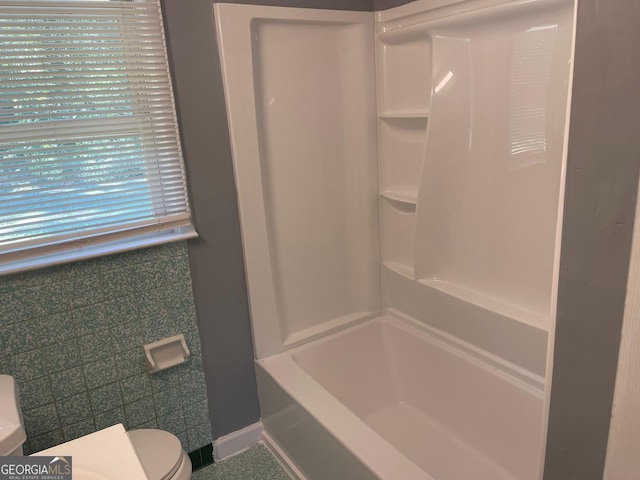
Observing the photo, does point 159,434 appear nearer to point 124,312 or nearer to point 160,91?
point 124,312

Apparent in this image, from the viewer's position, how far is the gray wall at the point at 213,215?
178 cm

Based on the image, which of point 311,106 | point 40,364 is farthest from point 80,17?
point 40,364

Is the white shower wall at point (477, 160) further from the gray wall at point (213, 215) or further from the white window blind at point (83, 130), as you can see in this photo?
the white window blind at point (83, 130)

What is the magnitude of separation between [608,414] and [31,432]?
1877 millimetres

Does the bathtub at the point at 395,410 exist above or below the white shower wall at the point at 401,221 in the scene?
below

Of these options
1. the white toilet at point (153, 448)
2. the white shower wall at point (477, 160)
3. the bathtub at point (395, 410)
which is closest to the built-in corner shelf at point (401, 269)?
the white shower wall at point (477, 160)

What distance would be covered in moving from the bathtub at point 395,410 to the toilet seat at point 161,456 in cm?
46

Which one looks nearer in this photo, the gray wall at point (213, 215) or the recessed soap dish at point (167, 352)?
the gray wall at point (213, 215)

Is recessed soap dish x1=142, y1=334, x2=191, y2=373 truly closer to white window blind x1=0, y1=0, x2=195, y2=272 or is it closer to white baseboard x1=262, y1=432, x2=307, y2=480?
white window blind x1=0, y1=0, x2=195, y2=272

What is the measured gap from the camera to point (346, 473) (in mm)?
1639

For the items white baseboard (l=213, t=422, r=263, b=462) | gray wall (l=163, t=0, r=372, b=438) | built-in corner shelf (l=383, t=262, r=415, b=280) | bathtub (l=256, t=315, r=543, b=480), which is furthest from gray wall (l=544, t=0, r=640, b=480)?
white baseboard (l=213, t=422, r=263, b=462)

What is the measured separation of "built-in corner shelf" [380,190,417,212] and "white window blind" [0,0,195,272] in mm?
980

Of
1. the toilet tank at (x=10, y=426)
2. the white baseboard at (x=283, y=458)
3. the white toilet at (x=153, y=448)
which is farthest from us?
the white baseboard at (x=283, y=458)

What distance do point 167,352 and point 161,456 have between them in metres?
0.44
